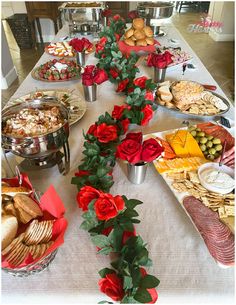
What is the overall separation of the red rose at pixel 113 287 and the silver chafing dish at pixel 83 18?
5.94 feet

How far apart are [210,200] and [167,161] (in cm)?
17

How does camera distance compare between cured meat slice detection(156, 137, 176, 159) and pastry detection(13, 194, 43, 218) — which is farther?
cured meat slice detection(156, 137, 176, 159)

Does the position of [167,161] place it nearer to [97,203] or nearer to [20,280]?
[97,203]

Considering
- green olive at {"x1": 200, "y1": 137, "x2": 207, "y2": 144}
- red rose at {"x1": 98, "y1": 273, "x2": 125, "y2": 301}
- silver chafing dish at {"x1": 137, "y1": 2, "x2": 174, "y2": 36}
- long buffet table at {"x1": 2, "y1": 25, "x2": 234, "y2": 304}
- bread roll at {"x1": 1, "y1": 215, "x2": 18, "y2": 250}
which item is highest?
silver chafing dish at {"x1": 137, "y1": 2, "x2": 174, "y2": 36}

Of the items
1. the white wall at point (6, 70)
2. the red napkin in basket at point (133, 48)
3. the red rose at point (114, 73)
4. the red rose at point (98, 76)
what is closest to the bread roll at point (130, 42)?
the red napkin in basket at point (133, 48)

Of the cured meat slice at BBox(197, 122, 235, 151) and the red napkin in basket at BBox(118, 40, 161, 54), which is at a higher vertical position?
the red napkin in basket at BBox(118, 40, 161, 54)

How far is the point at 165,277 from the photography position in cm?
49

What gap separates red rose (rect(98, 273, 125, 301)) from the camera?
41cm

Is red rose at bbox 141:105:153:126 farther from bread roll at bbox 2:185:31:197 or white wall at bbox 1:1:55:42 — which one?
white wall at bbox 1:1:55:42

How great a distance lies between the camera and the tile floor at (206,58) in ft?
8.63

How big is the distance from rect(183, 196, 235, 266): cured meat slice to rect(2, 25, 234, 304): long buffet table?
28 millimetres

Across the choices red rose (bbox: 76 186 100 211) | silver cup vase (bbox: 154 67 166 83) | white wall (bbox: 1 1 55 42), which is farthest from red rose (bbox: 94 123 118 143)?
white wall (bbox: 1 1 55 42)

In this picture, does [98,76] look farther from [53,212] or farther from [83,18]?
[83,18]

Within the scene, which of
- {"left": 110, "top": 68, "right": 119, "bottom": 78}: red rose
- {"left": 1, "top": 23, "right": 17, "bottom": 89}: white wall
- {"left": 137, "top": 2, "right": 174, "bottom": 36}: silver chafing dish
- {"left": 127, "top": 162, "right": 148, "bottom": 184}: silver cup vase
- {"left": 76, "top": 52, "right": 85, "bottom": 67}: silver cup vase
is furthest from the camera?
{"left": 1, "top": 23, "right": 17, "bottom": 89}: white wall
